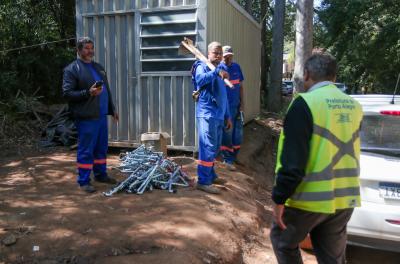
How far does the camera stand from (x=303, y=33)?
371 inches

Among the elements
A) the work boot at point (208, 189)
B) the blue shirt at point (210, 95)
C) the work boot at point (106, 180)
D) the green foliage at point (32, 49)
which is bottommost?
the work boot at point (208, 189)

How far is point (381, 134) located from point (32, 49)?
34.9 feet

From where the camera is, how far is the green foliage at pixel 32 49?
1176 centimetres

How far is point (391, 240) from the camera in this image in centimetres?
417

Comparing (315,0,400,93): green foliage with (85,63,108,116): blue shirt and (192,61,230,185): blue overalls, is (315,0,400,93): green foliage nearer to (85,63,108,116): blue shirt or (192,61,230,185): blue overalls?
(192,61,230,185): blue overalls

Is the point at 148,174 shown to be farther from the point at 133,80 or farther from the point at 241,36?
the point at 241,36

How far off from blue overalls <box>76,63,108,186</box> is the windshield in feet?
10.6

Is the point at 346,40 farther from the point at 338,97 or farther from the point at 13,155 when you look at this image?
the point at 338,97

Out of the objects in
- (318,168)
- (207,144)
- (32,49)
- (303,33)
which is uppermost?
(303,33)

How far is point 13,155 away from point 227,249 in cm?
578

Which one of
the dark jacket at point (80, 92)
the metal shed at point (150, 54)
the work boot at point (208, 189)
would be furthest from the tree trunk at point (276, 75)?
the dark jacket at point (80, 92)

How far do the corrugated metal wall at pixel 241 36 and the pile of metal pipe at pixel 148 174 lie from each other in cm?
242

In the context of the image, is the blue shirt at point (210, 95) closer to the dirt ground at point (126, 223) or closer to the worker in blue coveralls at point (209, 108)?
the worker in blue coveralls at point (209, 108)

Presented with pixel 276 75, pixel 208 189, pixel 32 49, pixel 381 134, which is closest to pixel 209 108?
pixel 208 189
